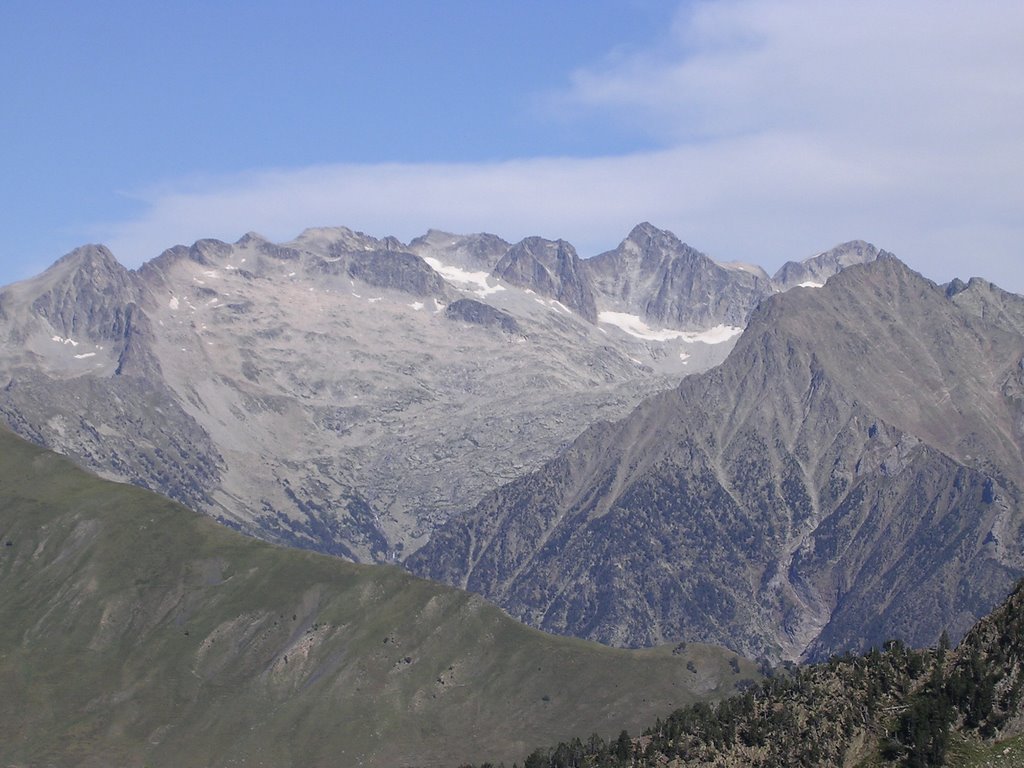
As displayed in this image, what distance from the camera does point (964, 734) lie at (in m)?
190

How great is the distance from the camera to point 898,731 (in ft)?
646

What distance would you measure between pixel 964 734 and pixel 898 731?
28.7 ft

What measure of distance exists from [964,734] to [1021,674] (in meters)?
11.5

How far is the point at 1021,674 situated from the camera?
19675cm

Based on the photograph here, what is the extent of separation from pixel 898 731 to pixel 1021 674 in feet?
49.0
